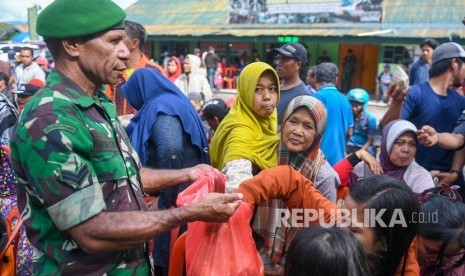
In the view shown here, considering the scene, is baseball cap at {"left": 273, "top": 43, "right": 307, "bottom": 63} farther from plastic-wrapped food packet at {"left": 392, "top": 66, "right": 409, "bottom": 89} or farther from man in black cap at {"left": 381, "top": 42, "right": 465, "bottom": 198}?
plastic-wrapped food packet at {"left": 392, "top": 66, "right": 409, "bottom": 89}

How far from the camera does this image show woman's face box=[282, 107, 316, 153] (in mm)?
2291

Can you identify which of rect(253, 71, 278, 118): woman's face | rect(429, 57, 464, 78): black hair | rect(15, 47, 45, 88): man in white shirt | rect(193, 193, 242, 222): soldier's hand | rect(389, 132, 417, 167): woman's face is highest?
rect(429, 57, 464, 78): black hair

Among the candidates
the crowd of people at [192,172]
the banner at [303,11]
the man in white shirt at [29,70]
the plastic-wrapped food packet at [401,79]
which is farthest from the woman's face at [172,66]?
the banner at [303,11]

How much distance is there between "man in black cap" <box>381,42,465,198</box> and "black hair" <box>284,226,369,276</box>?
1990 mm

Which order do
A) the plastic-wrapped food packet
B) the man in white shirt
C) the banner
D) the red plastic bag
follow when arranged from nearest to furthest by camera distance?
the red plastic bag, the plastic-wrapped food packet, the man in white shirt, the banner

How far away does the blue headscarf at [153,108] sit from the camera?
97.0 inches

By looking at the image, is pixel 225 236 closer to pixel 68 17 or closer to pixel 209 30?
pixel 68 17

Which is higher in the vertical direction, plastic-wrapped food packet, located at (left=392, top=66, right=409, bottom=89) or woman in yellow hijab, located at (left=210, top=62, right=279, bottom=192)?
plastic-wrapped food packet, located at (left=392, top=66, right=409, bottom=89)

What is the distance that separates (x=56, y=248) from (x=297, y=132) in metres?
1.35

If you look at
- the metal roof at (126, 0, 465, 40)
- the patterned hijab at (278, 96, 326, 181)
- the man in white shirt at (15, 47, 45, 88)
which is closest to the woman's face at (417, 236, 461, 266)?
the patterned hijab at (278, 96, 326, 181)

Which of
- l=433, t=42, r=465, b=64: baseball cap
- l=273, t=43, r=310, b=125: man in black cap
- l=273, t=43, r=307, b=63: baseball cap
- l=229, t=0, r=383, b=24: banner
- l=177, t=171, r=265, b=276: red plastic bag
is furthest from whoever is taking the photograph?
l=229, t=0, r=383, b=24: banner

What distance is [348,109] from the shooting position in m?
4.23

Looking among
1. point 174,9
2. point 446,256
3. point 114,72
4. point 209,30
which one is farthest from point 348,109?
point 174,9

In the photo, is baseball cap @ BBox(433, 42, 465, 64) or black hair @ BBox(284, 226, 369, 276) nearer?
→ black hair @ BBox(284, 226, 369, 276)
